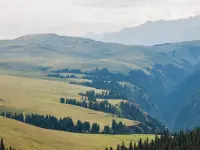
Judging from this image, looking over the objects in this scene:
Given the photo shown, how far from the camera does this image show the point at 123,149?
177 m

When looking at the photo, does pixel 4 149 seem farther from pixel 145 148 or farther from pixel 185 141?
pixel 185 141

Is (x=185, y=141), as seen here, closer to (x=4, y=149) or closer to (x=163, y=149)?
(x=163, y=149)

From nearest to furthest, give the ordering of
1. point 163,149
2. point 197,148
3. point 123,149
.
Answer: point 197,148 → point 163,149 → point 123,149

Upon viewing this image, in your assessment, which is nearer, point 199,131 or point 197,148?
point 197,148

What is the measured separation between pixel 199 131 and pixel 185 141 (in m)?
12.5

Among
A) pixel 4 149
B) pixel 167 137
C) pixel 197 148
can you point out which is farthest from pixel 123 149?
pixel 4 149

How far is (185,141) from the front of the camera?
169375 mm

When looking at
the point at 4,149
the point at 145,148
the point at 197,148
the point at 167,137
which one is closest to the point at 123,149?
the point at 145,148

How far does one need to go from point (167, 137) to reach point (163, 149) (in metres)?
21.3

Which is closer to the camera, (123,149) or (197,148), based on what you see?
(197,148)

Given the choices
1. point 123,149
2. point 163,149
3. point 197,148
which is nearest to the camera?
point 197,148

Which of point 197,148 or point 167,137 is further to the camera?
point 167,137

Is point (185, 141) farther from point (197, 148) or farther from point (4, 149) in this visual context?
point (4, 149)

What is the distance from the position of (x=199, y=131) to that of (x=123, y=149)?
3294 cm
